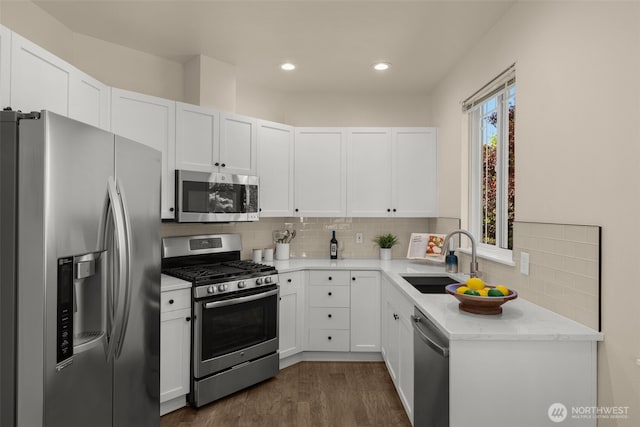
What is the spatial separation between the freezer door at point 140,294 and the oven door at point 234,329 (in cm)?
63

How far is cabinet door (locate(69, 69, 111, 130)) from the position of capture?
2.12 meters

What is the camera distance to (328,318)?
3518mm

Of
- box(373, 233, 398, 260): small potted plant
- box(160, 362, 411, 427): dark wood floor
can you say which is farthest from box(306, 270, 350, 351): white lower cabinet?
box(373, 233, 398, 260): small potted plant

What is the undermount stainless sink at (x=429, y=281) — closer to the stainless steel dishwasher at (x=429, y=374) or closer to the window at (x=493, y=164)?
the window at (x=493, y=164)

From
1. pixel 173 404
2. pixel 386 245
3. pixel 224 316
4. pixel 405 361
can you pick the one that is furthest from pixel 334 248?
pixel 173 404

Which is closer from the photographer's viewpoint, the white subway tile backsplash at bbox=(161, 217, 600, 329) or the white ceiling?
the white subway tile backsplash at bbox=(161, 217, 600, 329)

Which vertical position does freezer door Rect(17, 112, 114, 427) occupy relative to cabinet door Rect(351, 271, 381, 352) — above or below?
above

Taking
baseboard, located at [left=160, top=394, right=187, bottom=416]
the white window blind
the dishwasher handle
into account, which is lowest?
baseboard, located at [left=160, top=394, right=187, bottom=416]

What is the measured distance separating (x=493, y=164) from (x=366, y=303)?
160cm

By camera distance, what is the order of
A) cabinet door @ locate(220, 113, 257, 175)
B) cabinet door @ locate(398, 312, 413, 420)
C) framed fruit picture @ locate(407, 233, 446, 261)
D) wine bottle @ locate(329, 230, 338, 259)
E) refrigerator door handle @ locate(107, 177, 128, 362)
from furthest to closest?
wine bottle @ locate(329, 230, 338, 259) → framed fruit picture @ locate(407, 233, 446, 261) → cabinet door @ locate(220, 113, 257, 175) → cabinet door @ locate(398, 312, 413, 420) → refrigerator door handle @ locate(107, 177, 128, 362)

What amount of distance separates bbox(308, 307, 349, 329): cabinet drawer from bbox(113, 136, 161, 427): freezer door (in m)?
1.70

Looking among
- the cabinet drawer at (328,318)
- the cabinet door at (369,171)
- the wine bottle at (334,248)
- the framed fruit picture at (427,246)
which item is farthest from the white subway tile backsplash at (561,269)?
the wine bottle at (334,248)

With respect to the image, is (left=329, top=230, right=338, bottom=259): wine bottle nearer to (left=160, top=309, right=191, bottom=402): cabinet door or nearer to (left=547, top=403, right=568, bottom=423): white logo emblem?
(left=160, top=309, right=191, bottom=402): cabinet door

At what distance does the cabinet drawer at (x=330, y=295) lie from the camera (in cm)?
351
